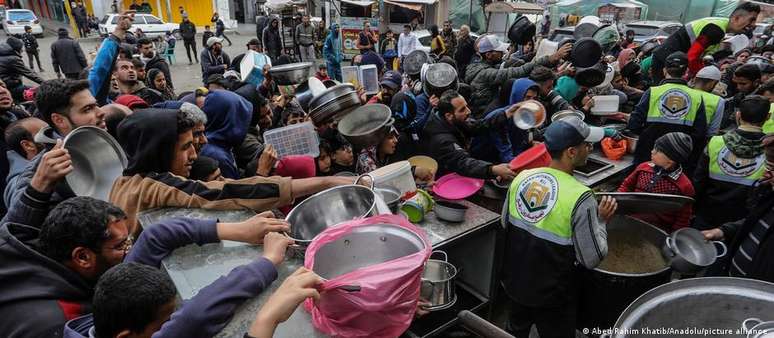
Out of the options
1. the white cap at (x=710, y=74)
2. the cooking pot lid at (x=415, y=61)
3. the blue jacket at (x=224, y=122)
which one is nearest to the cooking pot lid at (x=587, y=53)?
the white cap at (x=710, y=74)

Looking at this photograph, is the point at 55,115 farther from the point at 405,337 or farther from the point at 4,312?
the point at 405,337

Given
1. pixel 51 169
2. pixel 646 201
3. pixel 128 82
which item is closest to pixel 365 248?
pixel 51 169

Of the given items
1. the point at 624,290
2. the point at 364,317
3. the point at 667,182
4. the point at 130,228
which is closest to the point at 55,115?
the point at 130,228

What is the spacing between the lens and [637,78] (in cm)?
691

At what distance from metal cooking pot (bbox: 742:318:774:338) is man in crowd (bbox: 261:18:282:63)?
40.7 feet

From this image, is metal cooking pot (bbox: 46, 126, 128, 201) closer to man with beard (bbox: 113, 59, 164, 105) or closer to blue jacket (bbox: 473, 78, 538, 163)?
man with beard (bbox: 113, 59, 164, 105)

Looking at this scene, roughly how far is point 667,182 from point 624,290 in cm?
113

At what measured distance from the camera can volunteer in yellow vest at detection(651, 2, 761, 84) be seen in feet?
17.0

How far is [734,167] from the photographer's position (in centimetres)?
343

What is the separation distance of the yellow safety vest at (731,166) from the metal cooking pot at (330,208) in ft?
10.3

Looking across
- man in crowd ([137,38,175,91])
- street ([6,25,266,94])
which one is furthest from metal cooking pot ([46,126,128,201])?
street ([6,25,266,94])

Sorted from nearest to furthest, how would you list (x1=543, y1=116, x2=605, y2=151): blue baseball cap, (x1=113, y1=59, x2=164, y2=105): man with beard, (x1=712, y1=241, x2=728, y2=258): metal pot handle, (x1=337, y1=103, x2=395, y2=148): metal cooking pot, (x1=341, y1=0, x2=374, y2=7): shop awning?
(x1=543, y1=116, x2=605, y2=151): blue baseball cap < (x1=712, y1=241, x2=728, y2=258): metal pot handle < (x1=337, y1=103, x2=395, y2=148): metal cooking pot < (x1=113, y1=59, x2=164, y2=105): man with beard < (x1=341, y1=0, x2=374, y2=7): shop awning

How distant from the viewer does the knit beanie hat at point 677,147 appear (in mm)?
3162

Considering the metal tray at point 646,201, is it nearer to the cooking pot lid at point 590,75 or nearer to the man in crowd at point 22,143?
the cooking pot lid at point 590,75
